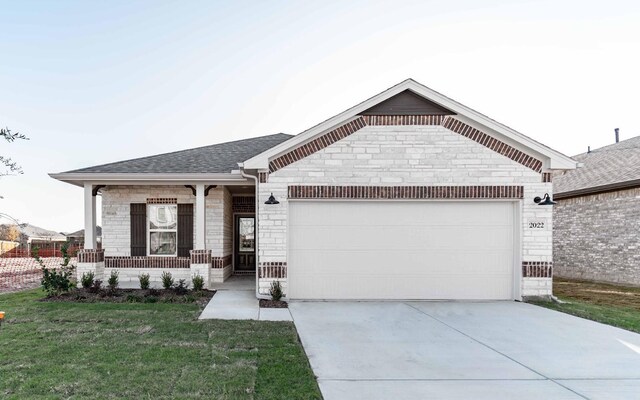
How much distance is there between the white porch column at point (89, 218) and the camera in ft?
33.2

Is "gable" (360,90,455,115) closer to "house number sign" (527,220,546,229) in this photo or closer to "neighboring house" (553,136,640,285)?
"house number sign" (527,220,546,229)

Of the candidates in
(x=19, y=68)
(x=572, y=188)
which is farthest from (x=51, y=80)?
(x=572, y=188)

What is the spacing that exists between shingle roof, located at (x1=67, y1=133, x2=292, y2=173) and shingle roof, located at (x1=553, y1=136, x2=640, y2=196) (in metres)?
11.3

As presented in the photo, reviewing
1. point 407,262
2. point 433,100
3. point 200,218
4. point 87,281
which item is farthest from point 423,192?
point 87,281

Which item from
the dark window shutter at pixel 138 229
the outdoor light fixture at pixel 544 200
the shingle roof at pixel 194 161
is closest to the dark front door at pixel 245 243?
the shingle roof at pixel 194 161

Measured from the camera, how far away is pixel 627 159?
48.5ft

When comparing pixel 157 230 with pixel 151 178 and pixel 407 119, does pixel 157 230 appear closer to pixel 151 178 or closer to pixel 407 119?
pixel 151 178

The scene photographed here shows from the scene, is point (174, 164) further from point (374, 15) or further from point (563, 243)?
point (563, 243)

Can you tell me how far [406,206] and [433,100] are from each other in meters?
2.65

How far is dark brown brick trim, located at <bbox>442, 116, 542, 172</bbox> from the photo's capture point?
8.74 m

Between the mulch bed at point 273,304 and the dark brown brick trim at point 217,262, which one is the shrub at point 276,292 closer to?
the mulch bed at point 273,304

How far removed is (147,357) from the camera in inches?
184

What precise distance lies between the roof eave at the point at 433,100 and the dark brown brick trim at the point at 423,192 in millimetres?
1044

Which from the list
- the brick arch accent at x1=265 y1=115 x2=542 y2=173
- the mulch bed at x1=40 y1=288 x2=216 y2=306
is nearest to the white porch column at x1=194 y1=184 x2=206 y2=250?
the mulch bed at x1=40 y1=288 x2=216 y2=306
